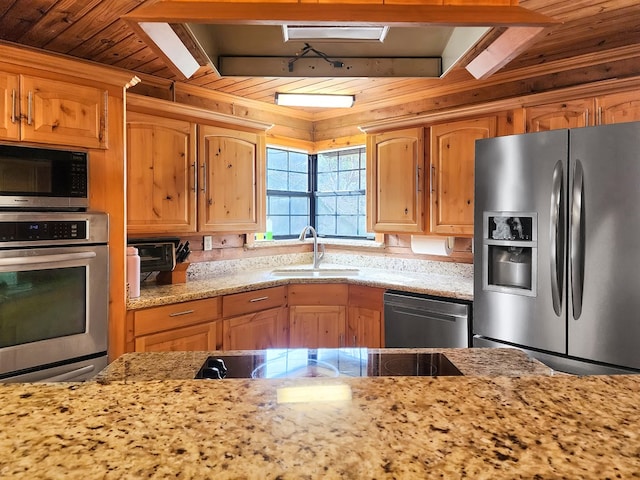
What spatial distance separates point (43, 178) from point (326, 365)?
1757 mm

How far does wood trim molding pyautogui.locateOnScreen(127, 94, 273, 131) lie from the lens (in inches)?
107

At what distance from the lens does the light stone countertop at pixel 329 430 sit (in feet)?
1.75

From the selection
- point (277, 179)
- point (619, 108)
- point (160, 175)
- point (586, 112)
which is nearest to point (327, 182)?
point (277, 179)

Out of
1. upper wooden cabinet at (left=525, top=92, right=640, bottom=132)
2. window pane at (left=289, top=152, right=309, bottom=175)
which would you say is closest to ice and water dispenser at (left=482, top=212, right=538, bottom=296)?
upper wooden cabinet at (left=525, top=92, right=640, bottom=132)

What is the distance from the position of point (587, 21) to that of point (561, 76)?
645mm

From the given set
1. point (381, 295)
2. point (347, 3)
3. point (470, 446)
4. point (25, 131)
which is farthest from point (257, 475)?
point (381, 295)

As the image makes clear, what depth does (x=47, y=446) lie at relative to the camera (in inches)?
A: 23.0

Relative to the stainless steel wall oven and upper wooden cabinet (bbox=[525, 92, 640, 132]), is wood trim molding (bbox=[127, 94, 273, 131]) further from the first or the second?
upper wooden cabinet (bbox=[525, 92, 640, 132])

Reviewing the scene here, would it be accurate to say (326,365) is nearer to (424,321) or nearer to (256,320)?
(424,321)

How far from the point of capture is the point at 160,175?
288 cm

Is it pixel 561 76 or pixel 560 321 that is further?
pixel 561 76

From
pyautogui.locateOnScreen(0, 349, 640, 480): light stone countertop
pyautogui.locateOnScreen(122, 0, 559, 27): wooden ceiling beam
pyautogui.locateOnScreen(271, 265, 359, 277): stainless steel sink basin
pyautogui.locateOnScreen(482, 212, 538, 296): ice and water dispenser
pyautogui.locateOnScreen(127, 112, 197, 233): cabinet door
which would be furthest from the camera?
pyautogui.locateOnScreen(271, 265, 359, 277): stainless steel sink basin

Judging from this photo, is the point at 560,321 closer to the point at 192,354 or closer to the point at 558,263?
the point at 558,263

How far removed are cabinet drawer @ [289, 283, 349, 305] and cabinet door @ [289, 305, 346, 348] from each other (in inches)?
1.5
